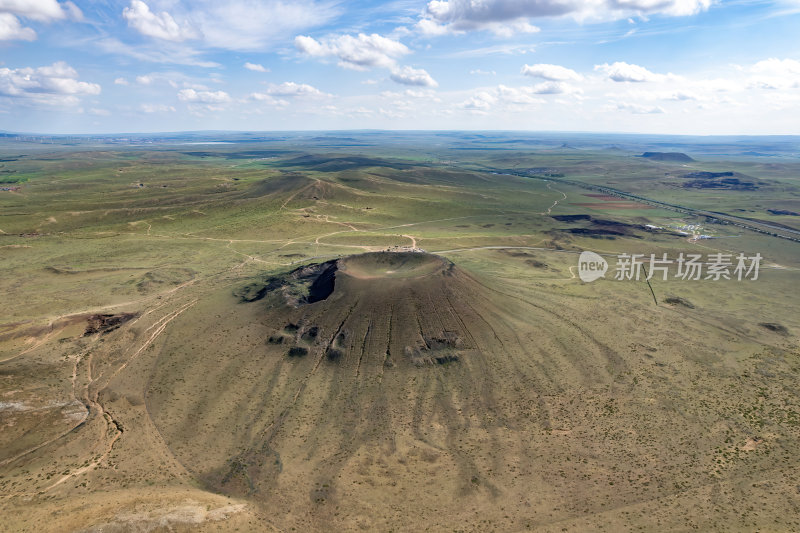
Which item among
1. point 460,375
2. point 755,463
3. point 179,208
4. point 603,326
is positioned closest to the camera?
point 755,463

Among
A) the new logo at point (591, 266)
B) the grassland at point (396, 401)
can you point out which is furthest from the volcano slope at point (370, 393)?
the new logo at point (591, 266)

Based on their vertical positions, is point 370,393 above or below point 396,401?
above

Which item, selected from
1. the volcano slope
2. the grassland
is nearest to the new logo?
the grassland

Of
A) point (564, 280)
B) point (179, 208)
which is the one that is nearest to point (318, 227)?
point (179, 208)

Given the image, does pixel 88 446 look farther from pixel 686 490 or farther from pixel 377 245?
pixel 377 245

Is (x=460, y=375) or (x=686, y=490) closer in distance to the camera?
(x=686, y=490)

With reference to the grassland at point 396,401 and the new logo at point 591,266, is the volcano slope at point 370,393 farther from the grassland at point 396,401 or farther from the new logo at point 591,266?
the new logo at point 591,266

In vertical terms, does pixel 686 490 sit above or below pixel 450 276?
below

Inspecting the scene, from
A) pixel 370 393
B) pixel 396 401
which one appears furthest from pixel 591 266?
pixel 370 393

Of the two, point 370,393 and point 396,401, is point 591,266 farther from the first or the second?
point 370,393
